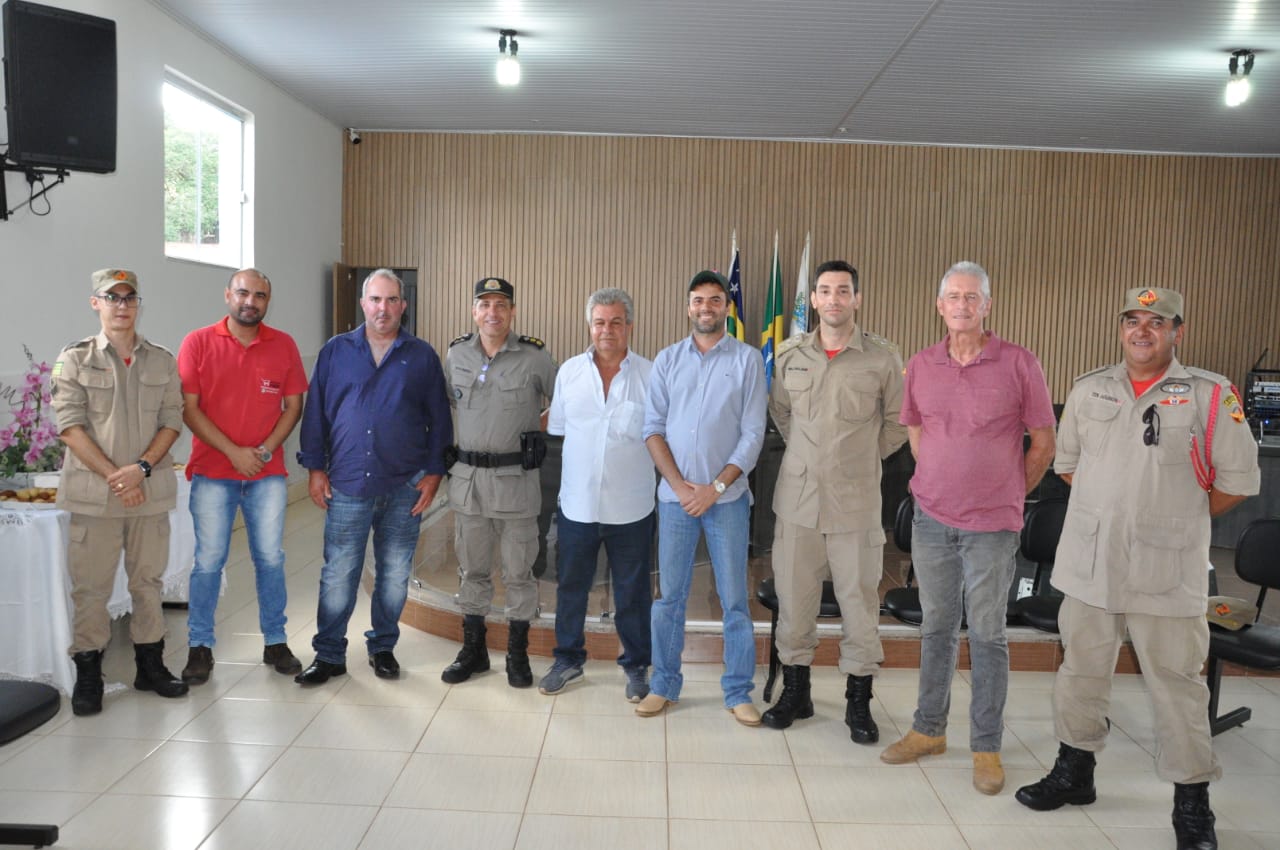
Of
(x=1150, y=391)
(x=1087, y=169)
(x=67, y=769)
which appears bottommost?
(x=67, y=769)

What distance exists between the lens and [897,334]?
32.5ft

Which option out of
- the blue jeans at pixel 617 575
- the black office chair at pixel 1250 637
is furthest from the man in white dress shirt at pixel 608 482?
the black office chair at pixel 1250 637

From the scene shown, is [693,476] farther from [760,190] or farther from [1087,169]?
[1087,169]

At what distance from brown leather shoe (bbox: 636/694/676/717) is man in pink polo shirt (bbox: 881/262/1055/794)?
1.08 metres

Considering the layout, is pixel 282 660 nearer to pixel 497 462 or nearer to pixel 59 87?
pixel 497 462

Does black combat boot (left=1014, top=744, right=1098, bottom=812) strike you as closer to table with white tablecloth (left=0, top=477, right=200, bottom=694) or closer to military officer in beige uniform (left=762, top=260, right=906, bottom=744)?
military officer in beige uniform (left=762, top=260, right=906, bottom=744)

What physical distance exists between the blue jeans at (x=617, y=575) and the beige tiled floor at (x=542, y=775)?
27 cm

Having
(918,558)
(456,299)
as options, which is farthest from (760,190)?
(918,558)

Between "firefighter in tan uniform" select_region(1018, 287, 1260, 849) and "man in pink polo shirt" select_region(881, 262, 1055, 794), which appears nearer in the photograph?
"firefighter in tan uniform" select_region(1018, 287, 1260, 849)

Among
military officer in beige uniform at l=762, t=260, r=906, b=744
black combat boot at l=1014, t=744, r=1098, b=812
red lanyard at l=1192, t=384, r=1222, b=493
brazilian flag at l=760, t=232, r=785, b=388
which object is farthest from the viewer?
brazilian flag at l=760, t=232, r=785, b=388

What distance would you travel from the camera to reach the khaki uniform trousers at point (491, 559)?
156 inches

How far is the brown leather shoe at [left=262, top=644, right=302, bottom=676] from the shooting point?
4062mm

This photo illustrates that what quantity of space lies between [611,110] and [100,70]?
4929 mm

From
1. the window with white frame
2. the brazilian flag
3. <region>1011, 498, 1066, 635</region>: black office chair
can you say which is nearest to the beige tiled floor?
<region>1011, 498, 1066, 635</region>: black office chair
